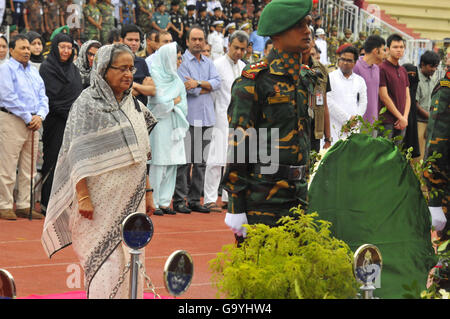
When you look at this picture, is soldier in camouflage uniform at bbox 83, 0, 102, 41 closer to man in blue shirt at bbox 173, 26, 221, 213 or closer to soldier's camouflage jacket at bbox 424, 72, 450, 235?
man in blue shirt at bbox 173, 26, 221, 213

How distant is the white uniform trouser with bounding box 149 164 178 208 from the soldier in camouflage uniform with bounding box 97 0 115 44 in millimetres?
5759

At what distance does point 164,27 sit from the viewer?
17.3 metres

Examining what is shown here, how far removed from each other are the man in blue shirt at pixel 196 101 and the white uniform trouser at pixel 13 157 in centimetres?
191

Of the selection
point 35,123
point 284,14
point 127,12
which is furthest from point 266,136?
point 127,12

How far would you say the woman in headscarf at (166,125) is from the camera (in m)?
9.80

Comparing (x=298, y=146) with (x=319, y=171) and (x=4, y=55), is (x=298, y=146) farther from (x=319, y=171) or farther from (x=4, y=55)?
(x=4, y=55)

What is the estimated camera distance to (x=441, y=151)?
4922mm

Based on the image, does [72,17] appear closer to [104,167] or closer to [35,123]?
[35,123]

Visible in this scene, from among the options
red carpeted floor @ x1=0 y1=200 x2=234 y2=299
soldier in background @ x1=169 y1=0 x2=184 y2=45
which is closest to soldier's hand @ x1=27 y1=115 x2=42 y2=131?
red carpeted floor @ x1=0 y1=200 x2=234 y2=299

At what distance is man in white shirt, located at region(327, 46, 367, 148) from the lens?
9664 millimetres

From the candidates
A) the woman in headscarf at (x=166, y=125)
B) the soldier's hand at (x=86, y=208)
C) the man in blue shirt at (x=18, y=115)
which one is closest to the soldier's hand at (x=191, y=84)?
the woman in headscarf at (x=166, y=125)

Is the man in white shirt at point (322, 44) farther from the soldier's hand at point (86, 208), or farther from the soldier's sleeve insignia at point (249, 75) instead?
the soldier's sleeve insignia at point (249, 75)
